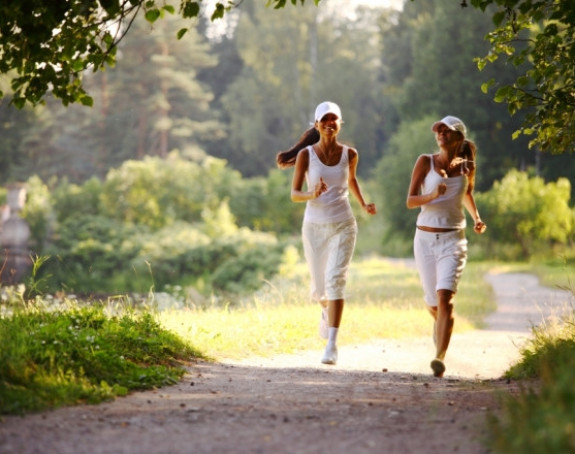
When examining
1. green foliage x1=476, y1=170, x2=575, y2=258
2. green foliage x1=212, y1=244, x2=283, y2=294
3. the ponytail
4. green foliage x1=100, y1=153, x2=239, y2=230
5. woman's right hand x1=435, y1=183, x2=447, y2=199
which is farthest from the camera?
green foliage x1=100, y1=153, x2=239, y2=230

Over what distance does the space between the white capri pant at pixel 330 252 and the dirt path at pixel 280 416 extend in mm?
804

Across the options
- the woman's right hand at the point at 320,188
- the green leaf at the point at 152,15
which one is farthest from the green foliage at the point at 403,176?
the green leaf at the point at 152,15

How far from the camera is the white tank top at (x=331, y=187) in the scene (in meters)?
8.44

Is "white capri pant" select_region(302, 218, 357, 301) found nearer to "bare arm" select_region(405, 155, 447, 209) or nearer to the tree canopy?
"bare arm" select_region(405, 155, 447, 209)

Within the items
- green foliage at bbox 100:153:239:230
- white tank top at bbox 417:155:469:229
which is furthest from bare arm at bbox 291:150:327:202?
green foliage at bbox 100:153:239:230

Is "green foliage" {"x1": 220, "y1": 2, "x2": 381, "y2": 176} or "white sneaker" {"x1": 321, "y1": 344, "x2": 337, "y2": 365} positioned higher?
"green foliage" {"x1": 220, "y1": 2, "x2": 381, "y2": 176}

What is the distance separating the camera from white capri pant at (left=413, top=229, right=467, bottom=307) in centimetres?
791

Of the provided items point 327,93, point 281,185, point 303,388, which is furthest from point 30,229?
point 303,388

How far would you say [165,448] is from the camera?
462 centimetres

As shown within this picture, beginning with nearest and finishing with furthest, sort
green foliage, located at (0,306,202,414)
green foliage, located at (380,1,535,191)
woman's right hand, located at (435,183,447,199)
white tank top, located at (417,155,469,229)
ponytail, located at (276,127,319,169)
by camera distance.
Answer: green foliage, located at (0,306,202,414), woman's right hand, located at (435,183,447,199), white tank top, located at (417,155,469,229), ponytail, located at (276,127,319,169), green foliage, located at (380,1,535,191)

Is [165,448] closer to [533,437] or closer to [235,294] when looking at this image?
[533,437]

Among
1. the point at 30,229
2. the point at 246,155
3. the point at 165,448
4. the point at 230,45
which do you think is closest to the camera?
the point at 165,448

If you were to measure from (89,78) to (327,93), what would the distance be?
1457 centimetres

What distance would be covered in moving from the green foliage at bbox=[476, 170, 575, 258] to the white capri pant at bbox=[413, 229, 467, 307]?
78.3 feet
